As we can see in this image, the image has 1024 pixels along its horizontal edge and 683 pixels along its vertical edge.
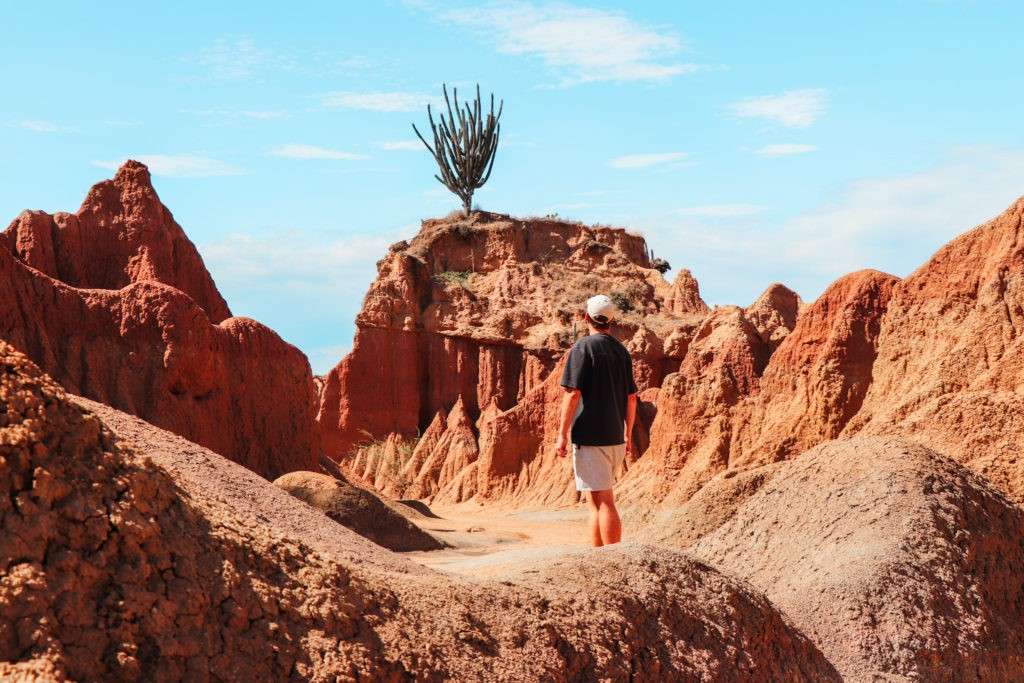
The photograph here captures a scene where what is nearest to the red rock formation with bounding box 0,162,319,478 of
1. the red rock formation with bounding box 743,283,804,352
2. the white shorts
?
the white shorts

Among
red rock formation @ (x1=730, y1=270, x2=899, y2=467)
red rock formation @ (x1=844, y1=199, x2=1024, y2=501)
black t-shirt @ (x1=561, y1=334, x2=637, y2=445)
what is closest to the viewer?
black t-shirt @ (x1=561, y1=334, x2=637, y2=445)

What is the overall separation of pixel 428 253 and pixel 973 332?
2794 centimetres

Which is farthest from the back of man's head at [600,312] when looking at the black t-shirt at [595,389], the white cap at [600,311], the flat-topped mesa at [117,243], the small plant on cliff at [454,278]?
the small plant on cliff at [454,278]

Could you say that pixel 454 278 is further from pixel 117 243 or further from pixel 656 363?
pixel 117 243

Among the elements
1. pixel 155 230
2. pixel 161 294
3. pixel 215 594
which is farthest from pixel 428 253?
pixel 215 594

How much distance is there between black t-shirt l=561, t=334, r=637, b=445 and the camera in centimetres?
696

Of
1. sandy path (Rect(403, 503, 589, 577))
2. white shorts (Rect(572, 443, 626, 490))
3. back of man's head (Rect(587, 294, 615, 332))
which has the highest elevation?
back of man's head (Rect(587, 294, 615, 332))

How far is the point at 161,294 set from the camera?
17656mm

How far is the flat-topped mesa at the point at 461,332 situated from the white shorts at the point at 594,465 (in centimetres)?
2796

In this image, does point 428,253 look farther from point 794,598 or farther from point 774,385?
point 794,598

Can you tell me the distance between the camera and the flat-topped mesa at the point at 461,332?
36.5 m

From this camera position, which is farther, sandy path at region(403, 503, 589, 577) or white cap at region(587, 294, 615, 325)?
sandy path at region(403, 503, 589, 577)

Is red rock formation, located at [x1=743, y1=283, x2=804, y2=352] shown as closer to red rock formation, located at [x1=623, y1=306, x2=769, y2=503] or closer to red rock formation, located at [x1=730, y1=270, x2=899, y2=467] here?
red rock formation, located at [x1=623, y1=306, x2=769, y2=503]

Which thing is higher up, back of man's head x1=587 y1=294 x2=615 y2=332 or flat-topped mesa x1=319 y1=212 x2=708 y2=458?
flat-topped mesa x1=319 y1=212 x2=708 y2=458
